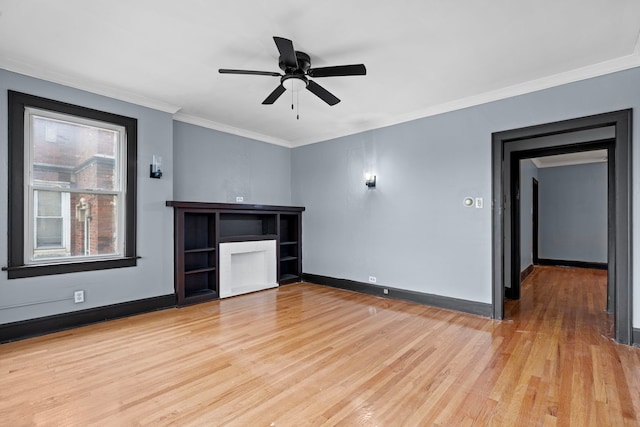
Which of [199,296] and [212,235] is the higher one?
[212,235]

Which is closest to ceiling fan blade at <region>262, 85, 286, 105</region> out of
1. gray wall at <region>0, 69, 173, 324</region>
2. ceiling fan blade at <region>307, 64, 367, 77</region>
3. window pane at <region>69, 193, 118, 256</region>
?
ceiling fan blade at <region>307, 64, 367, 77</region>

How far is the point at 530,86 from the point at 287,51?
2.78m

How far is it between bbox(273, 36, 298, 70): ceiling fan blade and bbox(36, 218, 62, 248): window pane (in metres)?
2.95

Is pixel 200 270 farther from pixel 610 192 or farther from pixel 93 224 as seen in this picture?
pixel 610 192

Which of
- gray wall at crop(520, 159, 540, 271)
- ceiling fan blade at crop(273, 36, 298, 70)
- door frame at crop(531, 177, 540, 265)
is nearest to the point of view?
ceiling fan blade at crop(273, 36, 298, 70)

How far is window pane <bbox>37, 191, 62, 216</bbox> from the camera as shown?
323 cm

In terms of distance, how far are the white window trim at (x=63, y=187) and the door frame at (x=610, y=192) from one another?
14.7ft

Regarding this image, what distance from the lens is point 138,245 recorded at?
3.87m

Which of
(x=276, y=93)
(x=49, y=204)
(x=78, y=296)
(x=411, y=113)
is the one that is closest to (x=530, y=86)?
(x=411, y=113)

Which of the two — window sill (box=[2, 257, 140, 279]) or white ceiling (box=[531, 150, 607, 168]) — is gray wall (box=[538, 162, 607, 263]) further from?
window sill (box=[2, 257, 140, 279])

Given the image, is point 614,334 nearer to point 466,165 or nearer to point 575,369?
point 575,369

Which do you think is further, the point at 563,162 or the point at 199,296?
the point at 563,162

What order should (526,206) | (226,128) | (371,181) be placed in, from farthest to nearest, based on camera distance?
1. (526,206)
2. (226,128)
3. (371,181)

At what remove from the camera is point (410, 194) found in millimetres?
4465
